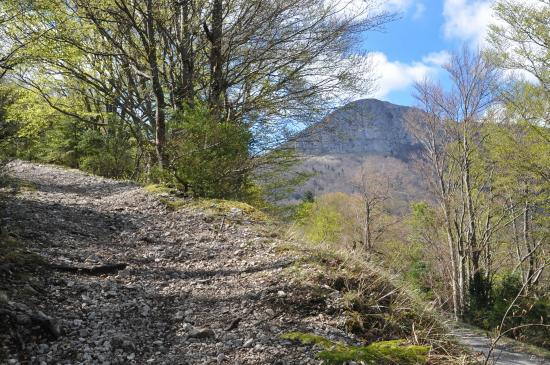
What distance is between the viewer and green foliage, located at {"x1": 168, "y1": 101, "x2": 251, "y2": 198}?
7379 mm

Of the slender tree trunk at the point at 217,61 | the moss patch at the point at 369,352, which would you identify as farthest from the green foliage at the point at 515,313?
the slender tree trunk at the point at 217,61

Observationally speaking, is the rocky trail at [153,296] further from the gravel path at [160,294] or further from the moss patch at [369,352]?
the moss patch at [369,352]

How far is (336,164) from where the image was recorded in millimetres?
153875

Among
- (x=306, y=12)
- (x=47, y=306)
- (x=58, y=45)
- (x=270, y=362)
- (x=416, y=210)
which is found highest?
(x=306, y=12)

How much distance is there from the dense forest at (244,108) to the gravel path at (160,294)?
1.08 metres

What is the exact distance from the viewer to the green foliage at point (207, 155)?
7379 millimetres

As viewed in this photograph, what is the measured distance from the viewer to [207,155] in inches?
292

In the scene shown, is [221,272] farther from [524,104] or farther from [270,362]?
[524,104]

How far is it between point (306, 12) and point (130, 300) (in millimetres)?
7389

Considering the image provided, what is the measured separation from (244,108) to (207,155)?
11.3ft

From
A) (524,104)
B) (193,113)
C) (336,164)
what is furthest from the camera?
(336,164)

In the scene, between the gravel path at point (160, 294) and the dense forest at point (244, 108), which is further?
the dense forest at point (244, 108)

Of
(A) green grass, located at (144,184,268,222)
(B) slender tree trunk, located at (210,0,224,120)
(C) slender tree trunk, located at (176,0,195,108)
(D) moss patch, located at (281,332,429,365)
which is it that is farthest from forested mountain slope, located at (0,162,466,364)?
(C) slender tree trunk, located at (176,0,195,108)

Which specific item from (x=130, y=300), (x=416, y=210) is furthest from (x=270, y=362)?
(x=416, y=210)
